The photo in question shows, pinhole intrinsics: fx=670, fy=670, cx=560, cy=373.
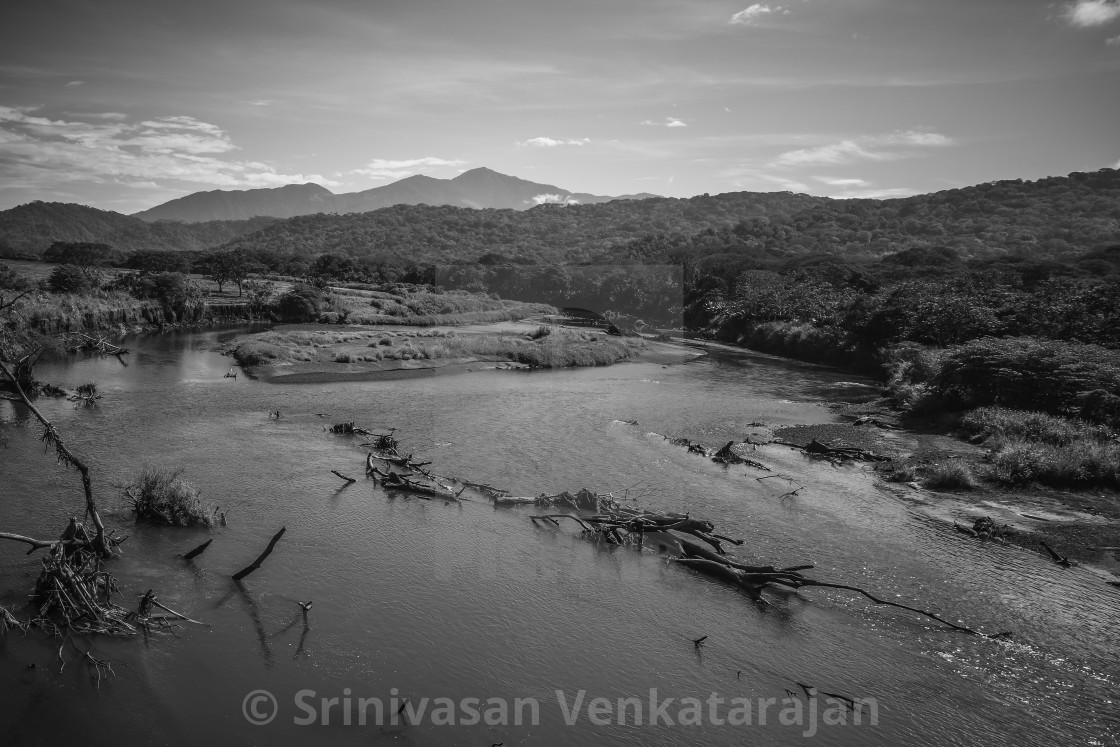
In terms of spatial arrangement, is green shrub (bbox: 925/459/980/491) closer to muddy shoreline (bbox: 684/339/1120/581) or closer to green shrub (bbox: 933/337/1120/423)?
muddy shoreline (bbox: 684/339/1120/581)

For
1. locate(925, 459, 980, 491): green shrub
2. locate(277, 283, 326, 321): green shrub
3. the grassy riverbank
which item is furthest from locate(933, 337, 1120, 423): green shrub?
locate(277, 283, 326, 321): green shrub

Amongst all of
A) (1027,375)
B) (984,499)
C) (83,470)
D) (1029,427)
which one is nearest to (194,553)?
(83,470)

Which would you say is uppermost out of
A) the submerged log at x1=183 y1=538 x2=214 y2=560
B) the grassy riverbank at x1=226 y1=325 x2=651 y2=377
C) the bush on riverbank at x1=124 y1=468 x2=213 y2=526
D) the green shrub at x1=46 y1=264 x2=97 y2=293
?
the green shrub at x1=46 y1=264 x2=97 y2=293

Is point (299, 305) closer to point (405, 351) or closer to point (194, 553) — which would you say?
point (405, 351)

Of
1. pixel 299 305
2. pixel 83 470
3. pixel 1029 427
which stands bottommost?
pixel 1029 427

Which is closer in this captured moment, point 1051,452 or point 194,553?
point 194,553

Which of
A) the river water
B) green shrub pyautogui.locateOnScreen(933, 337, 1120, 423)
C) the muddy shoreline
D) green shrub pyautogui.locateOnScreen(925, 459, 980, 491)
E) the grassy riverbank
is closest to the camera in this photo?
the river water

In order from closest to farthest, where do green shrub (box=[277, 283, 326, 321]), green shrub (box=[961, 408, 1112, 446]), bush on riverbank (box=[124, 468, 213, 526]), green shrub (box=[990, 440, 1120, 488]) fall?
bush on riverbank (box=[124, 468, 213, 526]) < green shrub (box=[990, 440, 1120, 488]) < green shrub (box=[961, 408, 1112, 446]) < green shrub (box=[277, 283, 326, 321])
